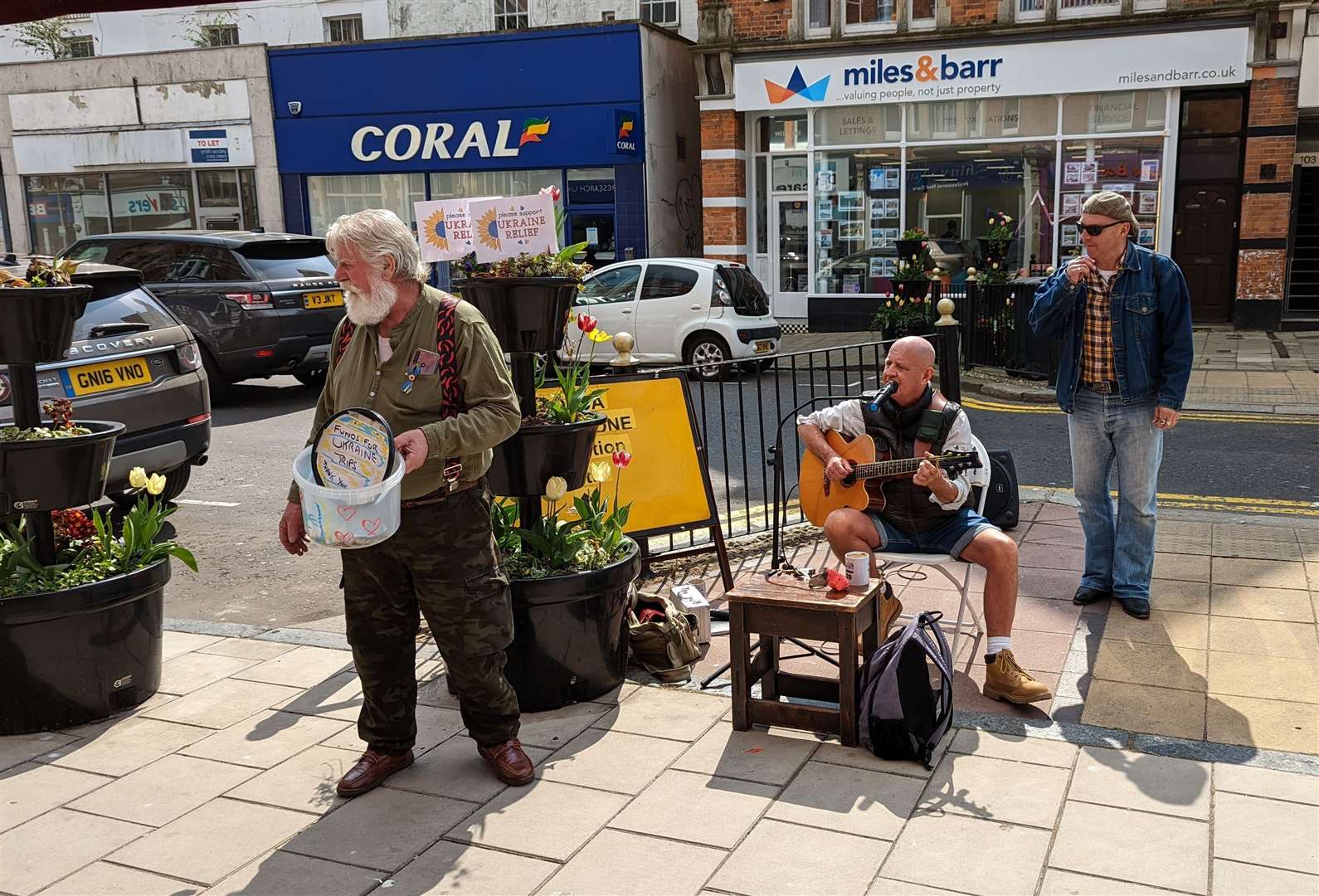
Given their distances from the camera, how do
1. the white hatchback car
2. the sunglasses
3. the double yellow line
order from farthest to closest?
1. the white hatchback car
2. the double yellow line
3. the sunglasses

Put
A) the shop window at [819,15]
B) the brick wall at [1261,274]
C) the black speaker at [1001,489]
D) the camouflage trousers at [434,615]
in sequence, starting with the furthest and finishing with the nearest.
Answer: the shop window at [819,15], the brick wall at [1261,274], the black speaker at [1001,489], the camouflage trousers at [434,615]

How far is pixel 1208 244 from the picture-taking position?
57.7ft

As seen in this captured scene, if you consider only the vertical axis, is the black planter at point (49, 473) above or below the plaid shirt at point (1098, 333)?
below

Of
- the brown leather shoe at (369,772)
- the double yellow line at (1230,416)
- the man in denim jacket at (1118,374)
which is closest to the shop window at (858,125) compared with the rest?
the double yellow line at (1230,416)

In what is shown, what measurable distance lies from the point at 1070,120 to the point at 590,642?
15.9 metres

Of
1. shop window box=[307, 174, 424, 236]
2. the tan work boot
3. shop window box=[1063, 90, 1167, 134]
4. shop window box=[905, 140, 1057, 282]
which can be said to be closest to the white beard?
the tan work boot

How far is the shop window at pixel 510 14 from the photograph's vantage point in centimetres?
2323

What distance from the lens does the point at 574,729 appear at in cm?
441

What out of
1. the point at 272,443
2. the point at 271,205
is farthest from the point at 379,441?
the point at 271,205

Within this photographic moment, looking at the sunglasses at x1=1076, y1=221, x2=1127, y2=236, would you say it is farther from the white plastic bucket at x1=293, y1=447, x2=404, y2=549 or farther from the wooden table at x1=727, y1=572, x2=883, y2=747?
the white plastic bucket at x1=293, y1=447, x2=404, y2=549

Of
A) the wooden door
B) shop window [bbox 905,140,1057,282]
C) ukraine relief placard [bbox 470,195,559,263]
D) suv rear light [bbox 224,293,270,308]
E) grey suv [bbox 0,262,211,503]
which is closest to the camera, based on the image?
ukraine relief placard [bbox 470,195,559,263]

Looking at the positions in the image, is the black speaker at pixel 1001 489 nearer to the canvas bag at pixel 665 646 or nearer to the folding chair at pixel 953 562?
the folding chair at pixel 953 562

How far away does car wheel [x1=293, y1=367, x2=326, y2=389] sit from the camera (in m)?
13.4

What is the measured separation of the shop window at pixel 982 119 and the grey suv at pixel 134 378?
13897mm
